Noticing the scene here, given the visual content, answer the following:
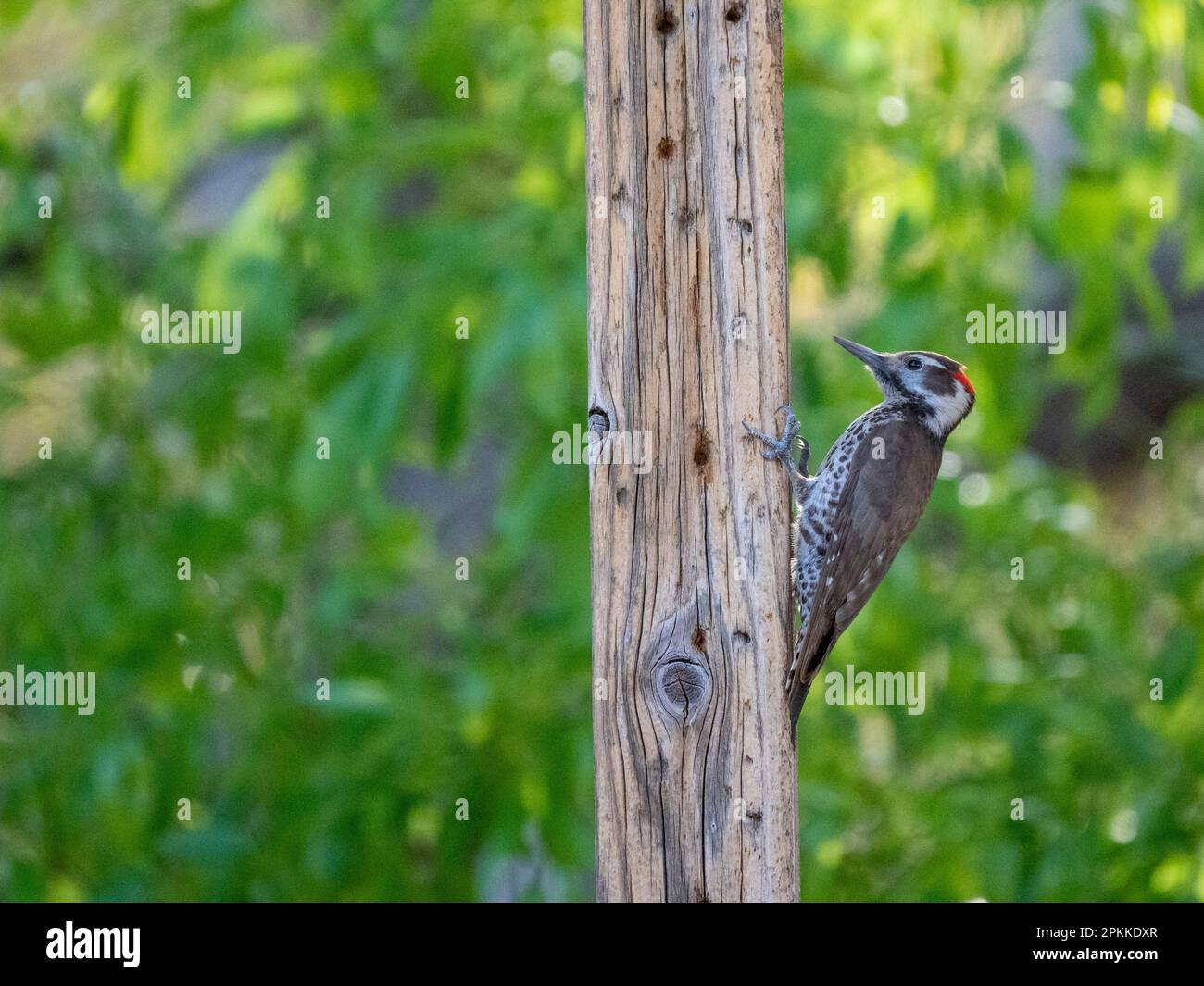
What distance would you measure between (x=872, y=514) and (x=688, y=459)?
3.90ft

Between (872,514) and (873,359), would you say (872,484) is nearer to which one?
(872,514)

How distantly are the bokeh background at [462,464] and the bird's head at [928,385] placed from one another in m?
0.92

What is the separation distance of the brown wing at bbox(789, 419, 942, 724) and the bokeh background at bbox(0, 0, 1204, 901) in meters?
1.18

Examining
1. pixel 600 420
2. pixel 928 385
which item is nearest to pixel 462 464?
pixel 928 385

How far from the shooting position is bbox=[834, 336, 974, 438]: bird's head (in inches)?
146

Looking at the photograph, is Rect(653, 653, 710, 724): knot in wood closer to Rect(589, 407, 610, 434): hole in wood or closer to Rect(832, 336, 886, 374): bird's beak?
Rect(589, 407, 610, 434): hole in wood

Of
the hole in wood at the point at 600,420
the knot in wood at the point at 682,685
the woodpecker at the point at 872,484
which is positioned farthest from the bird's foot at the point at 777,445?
the woodpecker at the point at 872,484

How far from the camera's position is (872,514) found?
353cm

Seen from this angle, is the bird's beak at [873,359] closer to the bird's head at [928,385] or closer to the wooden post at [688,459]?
the bird's head at [928,385]

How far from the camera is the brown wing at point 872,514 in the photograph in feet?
10.9

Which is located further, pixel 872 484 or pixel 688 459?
pixel 872 484

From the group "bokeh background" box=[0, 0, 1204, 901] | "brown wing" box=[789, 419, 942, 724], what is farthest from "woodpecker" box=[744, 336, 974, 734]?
"bokeh background" box=[0, 0, 1204, 901]

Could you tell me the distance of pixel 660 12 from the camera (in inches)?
98.2
